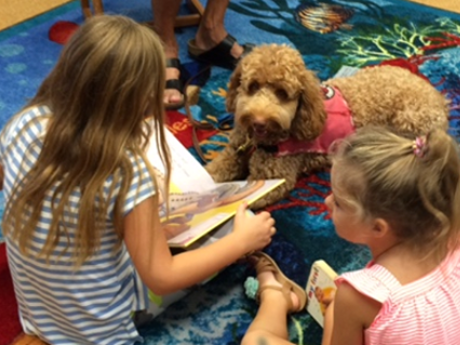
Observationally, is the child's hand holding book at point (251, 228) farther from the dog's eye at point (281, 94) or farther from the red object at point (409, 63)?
the red object at point (409, 63)

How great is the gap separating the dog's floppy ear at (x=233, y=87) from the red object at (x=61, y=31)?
87 centimetres

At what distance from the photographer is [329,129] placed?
1.61 meters

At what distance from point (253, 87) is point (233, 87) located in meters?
0.09

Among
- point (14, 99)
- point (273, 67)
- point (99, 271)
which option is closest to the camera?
point (99, 271)

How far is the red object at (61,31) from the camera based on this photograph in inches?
85.4

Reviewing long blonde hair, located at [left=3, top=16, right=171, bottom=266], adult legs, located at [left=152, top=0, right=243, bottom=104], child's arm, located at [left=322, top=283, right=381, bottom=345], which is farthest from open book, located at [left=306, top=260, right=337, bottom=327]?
adult legs, located at [left=152, top=0, right=243, bottom=104]

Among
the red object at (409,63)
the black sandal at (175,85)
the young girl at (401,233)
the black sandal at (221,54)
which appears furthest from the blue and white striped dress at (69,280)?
the red object at (409,63)

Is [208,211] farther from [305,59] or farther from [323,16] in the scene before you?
[323,16]

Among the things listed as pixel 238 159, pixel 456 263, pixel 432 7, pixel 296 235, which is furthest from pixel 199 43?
pixel 456 263

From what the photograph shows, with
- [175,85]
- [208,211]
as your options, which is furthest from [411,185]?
[175,85]

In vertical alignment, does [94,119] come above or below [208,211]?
above

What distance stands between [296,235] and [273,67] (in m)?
0.44

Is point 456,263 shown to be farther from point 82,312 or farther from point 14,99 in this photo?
point 14,99

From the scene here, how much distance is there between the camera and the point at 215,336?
49.4 inches
